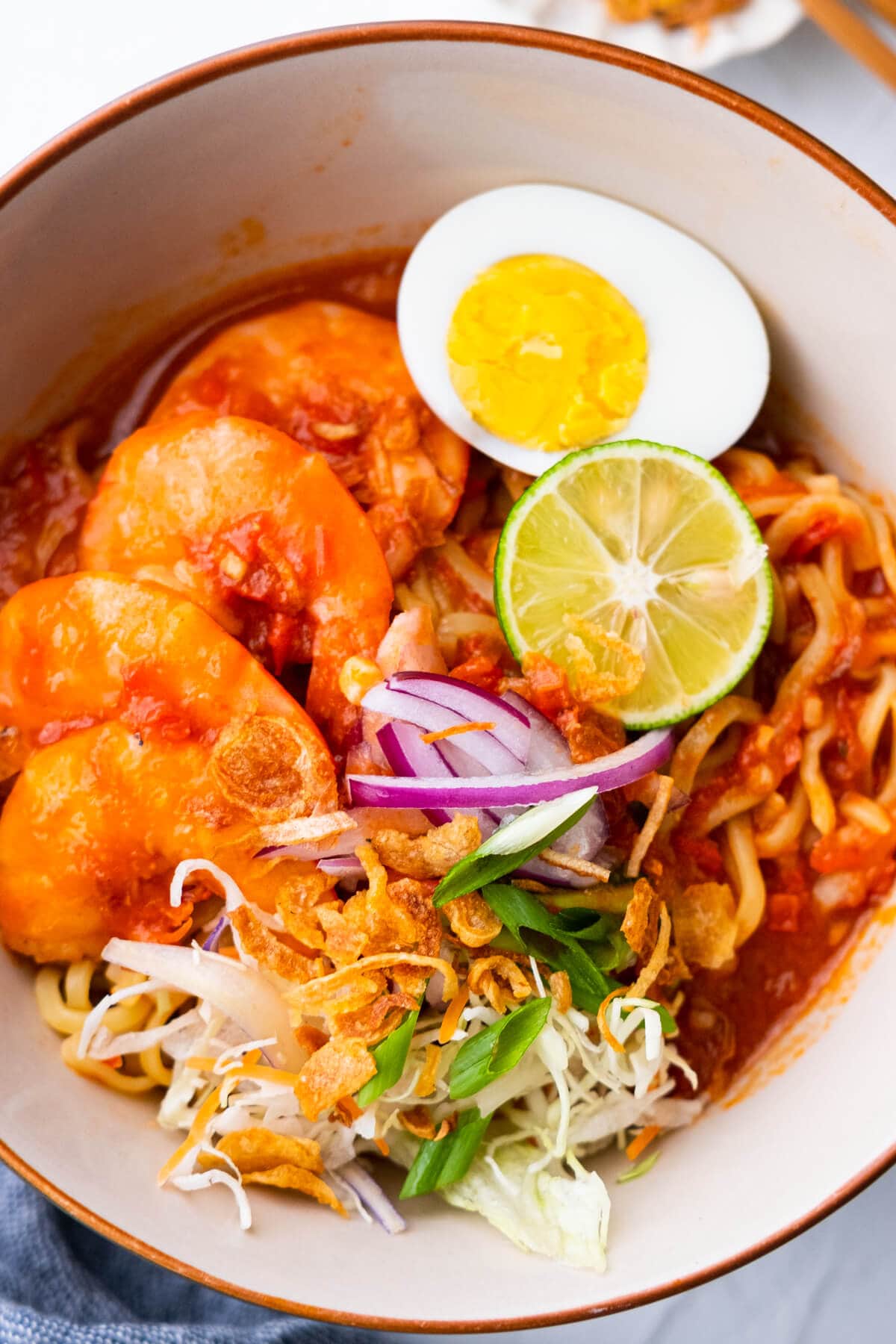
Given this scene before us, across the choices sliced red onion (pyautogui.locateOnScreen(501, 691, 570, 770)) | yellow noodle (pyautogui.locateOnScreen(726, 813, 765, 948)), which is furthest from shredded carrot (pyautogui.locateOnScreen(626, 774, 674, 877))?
yellow noodle (pyautogui.locateOnScreen(726, 813, 765, 948))

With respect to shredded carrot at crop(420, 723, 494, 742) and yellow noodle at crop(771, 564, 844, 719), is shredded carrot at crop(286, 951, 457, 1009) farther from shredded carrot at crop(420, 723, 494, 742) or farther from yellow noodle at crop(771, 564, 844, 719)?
yellow noodle at crop(771, 564, 844, 719)

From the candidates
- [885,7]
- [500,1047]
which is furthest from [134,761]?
[885,7]

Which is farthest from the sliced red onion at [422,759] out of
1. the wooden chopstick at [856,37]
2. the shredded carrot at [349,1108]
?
the wooden chopstick at [856,37]

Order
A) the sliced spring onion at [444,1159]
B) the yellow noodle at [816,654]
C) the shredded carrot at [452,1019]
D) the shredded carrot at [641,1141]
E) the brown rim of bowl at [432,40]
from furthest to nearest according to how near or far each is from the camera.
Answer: the yellow noodle at [816,654] → the shredded carrot at [641,1141] → the sliced spring onion at [444,1159] → the shredded carrot at [452,1019] → the brown rim of bowl at [432,40]

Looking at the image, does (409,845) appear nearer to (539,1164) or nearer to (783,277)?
(539,1164)

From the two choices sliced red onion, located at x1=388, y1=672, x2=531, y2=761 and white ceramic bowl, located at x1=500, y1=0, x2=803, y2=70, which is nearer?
sliced red onion, located at x1=388, y1=672, x2=531, y2=761

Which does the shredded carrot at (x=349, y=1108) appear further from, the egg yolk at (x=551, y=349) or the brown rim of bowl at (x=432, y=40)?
the egg yolk at (x=551, y=349)

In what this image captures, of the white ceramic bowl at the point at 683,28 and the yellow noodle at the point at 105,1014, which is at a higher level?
the white ceramic bowl at the point at 683,28

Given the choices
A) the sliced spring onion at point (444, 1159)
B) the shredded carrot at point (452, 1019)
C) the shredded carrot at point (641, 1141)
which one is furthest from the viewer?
the shredded carrot at point (641, 1141)
